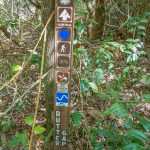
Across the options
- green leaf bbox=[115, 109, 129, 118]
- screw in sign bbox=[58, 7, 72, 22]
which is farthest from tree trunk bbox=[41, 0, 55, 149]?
green leaf bbox=[115, 109, 129, 118]

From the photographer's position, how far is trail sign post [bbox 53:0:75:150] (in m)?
1.95

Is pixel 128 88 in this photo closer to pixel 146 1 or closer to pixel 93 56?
pixel 93 56

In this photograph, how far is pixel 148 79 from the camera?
9.07 ft

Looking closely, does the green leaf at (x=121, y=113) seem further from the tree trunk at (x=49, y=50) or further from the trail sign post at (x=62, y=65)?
the tree trunk at (x=49, y=50)

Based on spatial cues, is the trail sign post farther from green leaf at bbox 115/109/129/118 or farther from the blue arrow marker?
green leaf at bbox 115/109/129/118

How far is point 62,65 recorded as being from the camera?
202 cm

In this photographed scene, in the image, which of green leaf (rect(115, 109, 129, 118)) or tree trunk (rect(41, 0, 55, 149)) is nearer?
green leaf (rect(115, 109, 129, 118))

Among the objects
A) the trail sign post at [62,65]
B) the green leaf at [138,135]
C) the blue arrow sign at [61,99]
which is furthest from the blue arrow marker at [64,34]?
the green leaf at [138,135]

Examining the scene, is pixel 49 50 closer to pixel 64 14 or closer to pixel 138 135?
pixel 64 14

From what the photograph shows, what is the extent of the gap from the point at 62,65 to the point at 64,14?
0.32 meters

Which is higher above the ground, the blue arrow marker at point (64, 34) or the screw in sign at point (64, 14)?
the screw in sign at point (64, 14)

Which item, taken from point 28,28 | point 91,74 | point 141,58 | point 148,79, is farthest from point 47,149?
point 141,58

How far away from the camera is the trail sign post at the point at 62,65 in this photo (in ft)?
6.39

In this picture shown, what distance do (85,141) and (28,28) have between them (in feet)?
5.37
